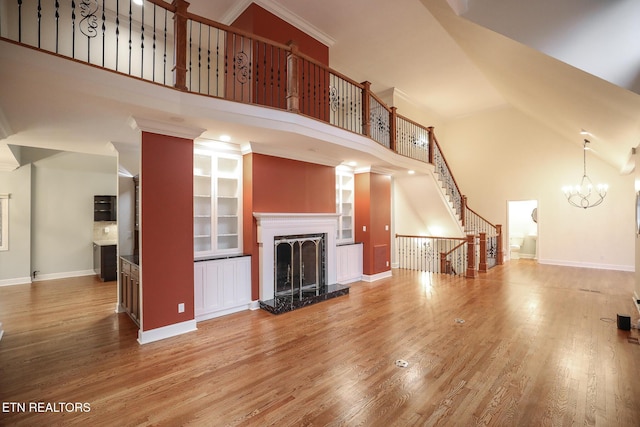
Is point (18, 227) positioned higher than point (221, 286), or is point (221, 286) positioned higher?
point (18, 227)

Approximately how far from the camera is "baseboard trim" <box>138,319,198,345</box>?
12.4 ft

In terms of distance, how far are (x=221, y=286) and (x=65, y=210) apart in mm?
5991

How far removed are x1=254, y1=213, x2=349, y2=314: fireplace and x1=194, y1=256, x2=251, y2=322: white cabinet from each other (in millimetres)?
296

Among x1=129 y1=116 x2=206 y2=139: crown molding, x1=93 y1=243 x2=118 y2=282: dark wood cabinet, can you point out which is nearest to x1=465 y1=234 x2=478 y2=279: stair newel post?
x1=129 y1=116 x2=206 y2=139: crown molding

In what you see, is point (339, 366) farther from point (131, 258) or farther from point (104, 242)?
point (104, 242)

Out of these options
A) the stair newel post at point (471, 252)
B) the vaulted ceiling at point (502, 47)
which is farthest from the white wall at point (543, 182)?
the stair newel post at point (471, 252)

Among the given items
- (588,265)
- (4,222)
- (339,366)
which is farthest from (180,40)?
(588,265)

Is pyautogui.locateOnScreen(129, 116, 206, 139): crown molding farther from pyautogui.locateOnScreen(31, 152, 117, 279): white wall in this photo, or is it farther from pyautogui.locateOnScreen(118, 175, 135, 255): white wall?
pyautogui.locateOnScreen(31, 152, 117, 279): white wall

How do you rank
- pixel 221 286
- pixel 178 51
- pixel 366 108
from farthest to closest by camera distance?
pixel 366 108 < pixel 221 286 < pixel 178 51

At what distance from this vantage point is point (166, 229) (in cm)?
395

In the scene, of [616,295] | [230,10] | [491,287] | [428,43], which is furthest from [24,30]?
[616,295]

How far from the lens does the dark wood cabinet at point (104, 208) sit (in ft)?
26.3

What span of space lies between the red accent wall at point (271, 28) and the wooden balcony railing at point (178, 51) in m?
0.22

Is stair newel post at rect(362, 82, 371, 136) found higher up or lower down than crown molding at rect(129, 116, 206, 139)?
higher up
